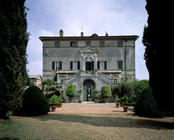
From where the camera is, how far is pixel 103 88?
→ 34375 mm

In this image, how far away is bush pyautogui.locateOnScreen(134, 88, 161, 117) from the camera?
1448 cm

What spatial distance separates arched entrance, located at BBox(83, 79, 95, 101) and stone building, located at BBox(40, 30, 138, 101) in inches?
111

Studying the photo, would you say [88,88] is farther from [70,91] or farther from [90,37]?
[90,37]

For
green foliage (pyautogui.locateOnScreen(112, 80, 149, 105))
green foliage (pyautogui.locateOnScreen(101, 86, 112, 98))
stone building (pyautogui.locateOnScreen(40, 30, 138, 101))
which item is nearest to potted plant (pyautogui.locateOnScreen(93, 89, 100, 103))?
green foliage (pyautogui.locateOnScreen(101, 86, 112, 98))

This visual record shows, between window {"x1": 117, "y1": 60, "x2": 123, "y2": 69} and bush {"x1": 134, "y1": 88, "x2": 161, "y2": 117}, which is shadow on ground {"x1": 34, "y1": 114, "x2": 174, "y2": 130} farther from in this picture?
window {"x1": 117, "y1": 60, "x2": 123, "y2": 69}

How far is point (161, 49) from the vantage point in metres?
8.54

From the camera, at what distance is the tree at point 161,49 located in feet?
26.0

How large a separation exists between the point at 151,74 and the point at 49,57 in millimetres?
31486

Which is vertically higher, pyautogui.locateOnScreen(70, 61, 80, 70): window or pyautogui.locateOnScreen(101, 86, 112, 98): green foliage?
pyautogui.locateOnScreen(70, 61, 80, 70): window

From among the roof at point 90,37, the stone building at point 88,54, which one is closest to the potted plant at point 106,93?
the stone building at point 88,54

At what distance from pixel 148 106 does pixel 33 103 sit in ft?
24.6

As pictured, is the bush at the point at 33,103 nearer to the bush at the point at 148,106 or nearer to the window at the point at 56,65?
the bush at the point at 148,106

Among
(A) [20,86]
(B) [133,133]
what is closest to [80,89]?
(A) [20,86]

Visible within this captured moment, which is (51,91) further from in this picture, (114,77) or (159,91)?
(159,91)
